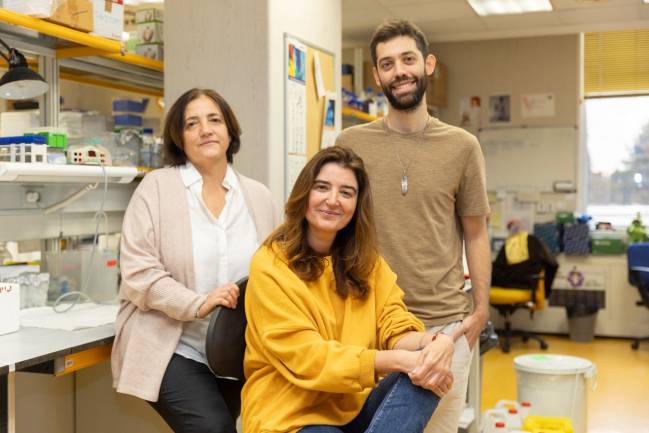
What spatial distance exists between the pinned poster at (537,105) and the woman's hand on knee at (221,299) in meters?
5.25

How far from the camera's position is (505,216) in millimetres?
6680

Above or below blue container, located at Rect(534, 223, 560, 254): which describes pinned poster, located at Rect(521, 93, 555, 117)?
above

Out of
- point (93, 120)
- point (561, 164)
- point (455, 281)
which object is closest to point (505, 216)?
point (561, 164)

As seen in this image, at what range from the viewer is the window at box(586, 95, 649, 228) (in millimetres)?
6664

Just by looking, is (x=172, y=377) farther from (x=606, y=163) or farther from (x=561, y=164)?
(x=606, y=163)

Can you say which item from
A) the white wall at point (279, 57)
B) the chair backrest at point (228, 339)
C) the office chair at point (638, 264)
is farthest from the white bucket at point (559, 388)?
the office chair at point (638, 264)

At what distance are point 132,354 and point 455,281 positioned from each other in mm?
914

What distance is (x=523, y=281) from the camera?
238 inches

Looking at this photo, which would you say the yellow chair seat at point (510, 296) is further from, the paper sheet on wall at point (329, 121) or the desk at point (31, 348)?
the desk at point (31, 348)

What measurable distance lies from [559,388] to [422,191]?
6.14ft

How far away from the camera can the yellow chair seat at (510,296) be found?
19.5ft

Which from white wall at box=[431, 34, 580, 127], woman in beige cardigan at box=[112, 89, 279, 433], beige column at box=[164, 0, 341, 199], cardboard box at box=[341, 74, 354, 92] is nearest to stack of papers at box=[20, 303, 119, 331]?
woman in beige cardigan at box=[112, 89, 279, 433]

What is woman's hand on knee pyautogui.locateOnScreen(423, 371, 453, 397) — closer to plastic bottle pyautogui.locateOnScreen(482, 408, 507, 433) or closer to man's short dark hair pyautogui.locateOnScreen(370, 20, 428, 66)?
man's short dark hair pyautogui.locateOnScreen(370, 20, 428, 66)

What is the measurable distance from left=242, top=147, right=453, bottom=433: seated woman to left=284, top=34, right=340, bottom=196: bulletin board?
3.50 ft
